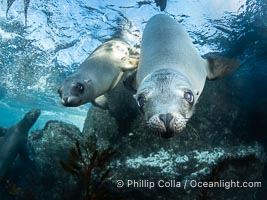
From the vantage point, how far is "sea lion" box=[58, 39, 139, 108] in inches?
188

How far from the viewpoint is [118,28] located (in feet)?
34.9

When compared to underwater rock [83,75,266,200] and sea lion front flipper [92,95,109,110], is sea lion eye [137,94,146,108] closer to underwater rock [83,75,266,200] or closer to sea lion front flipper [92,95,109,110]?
sea lion front flipper [92,95,109,110]

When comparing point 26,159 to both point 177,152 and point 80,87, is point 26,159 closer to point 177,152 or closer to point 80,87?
point 177,152

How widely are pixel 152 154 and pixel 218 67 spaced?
3.49 metres

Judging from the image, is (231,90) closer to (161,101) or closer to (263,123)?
(263,123)

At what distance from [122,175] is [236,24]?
6.80 m

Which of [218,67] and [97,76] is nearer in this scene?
[218,67]

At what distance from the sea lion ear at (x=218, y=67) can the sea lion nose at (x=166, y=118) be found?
86.2 inches

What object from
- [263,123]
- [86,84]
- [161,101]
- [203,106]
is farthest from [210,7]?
[161,101]

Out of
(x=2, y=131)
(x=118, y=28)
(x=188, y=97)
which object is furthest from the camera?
(x=2, y=131)

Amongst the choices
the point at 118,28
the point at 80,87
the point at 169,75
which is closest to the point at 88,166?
the point at 80,87

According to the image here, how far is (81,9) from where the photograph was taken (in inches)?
388

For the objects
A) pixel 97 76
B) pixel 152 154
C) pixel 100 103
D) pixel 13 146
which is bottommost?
pixel 13 146

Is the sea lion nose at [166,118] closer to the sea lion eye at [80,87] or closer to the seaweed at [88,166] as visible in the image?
the seaweed at [88,166]
